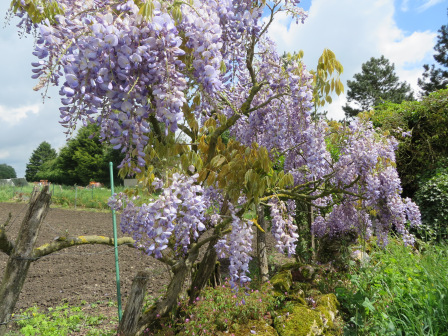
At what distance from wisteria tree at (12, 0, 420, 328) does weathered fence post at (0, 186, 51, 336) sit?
0.66 meters

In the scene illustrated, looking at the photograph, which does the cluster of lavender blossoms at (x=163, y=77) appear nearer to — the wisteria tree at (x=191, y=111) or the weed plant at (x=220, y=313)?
the wisteria tree at (x=191, y=111)

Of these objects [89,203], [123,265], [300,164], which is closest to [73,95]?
[300,164]

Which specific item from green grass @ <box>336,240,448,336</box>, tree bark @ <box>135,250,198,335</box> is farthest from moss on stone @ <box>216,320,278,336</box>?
green grass @ <box>336,240,448,336</box>

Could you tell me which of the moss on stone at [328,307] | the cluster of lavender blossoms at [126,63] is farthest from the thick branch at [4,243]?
the moss on stone at [328,307]

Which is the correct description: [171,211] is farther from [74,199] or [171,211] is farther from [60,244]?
[74,199]

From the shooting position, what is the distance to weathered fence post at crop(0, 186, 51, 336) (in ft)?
8.63

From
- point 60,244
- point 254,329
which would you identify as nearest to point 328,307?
point 254,329

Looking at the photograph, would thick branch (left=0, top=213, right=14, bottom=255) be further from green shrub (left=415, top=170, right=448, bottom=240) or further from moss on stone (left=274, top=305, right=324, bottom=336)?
green shrub (left=415, top=170, right=448, bottom=240)

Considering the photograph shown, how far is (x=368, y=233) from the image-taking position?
4.57m

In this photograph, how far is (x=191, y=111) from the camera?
2062 millimetres

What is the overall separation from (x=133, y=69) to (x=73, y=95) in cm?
29

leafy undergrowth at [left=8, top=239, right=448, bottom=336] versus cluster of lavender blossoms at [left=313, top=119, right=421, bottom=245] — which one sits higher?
cluster of lavender blossoms at [left=313, top=119, right=421, bottom=245]

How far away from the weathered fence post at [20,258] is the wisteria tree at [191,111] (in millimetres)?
656

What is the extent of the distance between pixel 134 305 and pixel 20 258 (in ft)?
3.33
